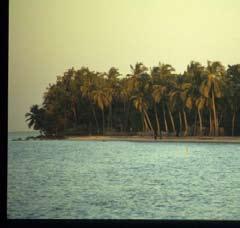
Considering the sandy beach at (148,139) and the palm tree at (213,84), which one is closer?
the sandy beach at (148,139)

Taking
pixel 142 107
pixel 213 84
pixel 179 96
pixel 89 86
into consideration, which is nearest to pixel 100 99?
pixel 89 86

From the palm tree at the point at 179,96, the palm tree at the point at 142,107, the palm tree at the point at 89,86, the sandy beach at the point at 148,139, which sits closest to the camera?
the palm tree at the point at 89,86

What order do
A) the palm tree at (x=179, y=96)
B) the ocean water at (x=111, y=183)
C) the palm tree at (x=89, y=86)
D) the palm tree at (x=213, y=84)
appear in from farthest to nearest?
the palm tree at (x=179, y=96) < the palm tree at (x=213, y=84) < the palm tree at (x=89, y=86) < the ocean water at (x=111, y=183)

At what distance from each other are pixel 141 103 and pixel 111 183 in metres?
1.53

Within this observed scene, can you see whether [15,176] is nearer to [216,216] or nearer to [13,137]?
[13,137]

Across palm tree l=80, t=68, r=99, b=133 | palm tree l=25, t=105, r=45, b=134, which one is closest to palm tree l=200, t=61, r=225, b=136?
palm tree l=80, t=68, r=99, b=133

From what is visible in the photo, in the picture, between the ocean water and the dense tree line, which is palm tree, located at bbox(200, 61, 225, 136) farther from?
the ocean water

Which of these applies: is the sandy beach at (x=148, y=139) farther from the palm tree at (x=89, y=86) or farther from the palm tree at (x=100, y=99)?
the palm tree at (x=100, y=99)

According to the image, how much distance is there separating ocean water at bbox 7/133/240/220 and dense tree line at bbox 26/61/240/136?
0.94 ft

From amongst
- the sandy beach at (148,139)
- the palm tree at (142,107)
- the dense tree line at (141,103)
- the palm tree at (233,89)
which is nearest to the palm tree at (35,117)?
the dense tree line at (141,103)

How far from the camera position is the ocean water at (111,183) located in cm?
700

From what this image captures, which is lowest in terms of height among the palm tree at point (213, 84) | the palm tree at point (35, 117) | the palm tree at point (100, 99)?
the palm tree at point (35, 117)

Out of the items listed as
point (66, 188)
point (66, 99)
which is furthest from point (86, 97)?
point (66, 188)

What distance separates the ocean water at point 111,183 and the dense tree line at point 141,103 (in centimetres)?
29
